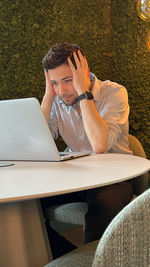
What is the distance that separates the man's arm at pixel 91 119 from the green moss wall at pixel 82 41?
135 cm

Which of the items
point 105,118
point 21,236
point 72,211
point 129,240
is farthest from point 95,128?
point 129,240

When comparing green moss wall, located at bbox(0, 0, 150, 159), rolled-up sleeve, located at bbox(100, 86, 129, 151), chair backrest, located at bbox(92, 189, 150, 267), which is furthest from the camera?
green moss wall, located at bbox(0, 0, 150, 159)

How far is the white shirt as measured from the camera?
1916 mm

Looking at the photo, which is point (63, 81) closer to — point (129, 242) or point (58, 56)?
point (58, 56)

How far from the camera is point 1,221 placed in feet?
3.52

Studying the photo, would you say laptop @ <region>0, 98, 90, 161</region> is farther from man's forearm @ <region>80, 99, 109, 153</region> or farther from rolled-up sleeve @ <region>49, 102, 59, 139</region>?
rolled-up sleeve @ <region>49, 102, 59, 139</region>

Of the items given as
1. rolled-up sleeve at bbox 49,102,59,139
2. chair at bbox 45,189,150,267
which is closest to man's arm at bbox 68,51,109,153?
rolled-up sleeve at bbox 49,102,59,139

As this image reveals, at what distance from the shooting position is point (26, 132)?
1.46 meters

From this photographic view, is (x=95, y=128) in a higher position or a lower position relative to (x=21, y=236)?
higher

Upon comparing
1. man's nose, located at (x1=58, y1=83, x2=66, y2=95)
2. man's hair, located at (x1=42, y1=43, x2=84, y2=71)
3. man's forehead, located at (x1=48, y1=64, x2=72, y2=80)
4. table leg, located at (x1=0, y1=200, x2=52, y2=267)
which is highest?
man's hair, located at (x1=42, y1=43, x2=84, y2=71)

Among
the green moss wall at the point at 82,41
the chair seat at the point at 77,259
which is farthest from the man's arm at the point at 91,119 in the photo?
the green moss wall at the point at 82,41

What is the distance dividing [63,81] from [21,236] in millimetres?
1095

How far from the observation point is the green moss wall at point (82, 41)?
3172 mm

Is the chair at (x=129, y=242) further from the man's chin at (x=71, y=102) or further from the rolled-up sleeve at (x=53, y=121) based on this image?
the rolled-up sleeve at (x=53, y=121)
